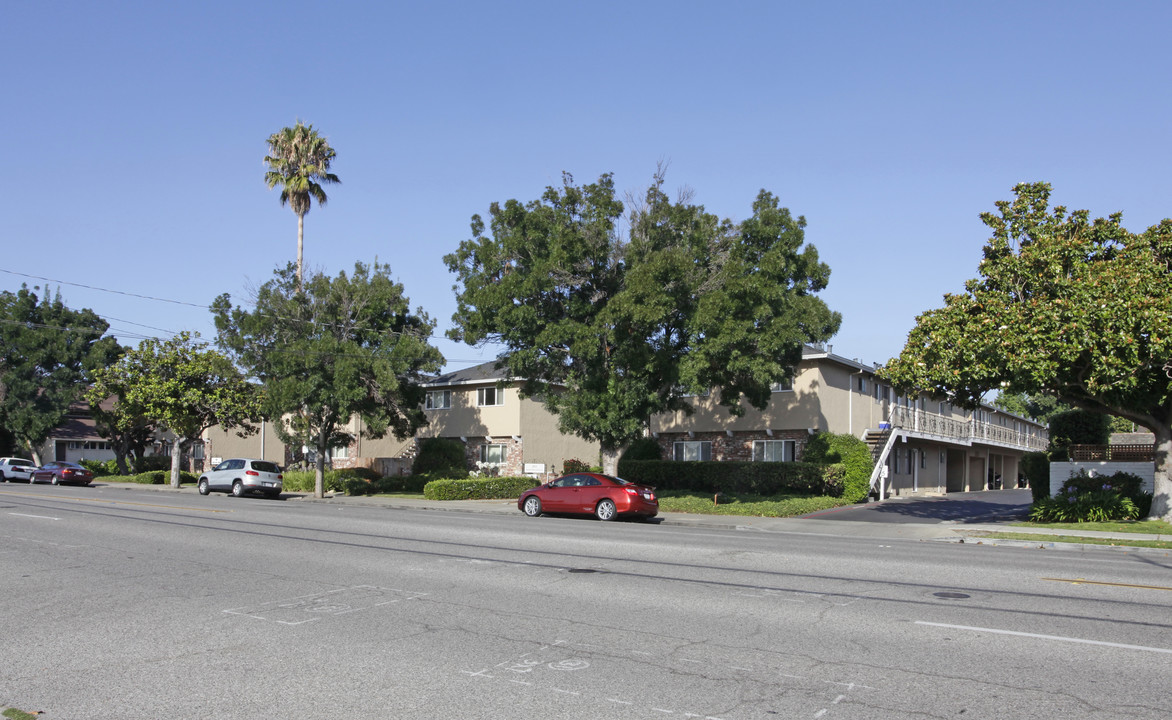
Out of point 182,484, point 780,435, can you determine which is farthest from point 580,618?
point 182,484

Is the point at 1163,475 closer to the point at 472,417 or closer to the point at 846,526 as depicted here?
the point at 846,526

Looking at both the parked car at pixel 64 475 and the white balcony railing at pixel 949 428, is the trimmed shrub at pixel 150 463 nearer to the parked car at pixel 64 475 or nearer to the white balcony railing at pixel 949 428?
the parked car at pixel 64 475

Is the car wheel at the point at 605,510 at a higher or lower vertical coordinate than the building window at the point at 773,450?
lower

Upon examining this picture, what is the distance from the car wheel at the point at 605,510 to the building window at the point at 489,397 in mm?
17365

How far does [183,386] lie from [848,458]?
28.8 meters

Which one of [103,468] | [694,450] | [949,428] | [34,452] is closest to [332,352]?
[694,450]

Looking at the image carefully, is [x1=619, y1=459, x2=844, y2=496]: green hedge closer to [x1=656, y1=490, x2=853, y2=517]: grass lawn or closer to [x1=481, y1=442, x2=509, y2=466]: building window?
[x1=656, y1=490, x2=853, y2=517]: grass lawn

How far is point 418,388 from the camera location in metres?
38.0

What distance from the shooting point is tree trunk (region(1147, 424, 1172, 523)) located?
2225 cm

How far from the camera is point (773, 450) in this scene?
3553 centimetres

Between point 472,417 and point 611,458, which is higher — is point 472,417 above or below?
above

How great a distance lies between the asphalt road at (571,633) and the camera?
6125 millimetres

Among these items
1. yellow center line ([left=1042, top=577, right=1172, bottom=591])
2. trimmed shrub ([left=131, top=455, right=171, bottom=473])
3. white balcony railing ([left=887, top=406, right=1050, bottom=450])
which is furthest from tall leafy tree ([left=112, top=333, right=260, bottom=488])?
yellow center line ([left=1042, top=577, right=1172, bottom=591])

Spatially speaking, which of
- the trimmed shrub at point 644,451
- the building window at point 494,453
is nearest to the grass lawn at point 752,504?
the trimmed shrub at point 644,451
